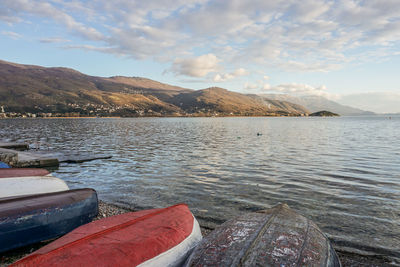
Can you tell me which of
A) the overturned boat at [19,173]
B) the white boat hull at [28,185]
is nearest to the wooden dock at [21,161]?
the overturned boat at [19,173]

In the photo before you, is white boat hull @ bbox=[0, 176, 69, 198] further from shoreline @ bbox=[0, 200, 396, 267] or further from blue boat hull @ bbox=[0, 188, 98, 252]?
shoreline @ bbox=[0, 200, 396, 267]

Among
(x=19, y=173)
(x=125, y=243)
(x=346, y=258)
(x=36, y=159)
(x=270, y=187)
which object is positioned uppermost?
(x=125, y=243)

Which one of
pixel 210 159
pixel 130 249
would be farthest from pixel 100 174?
pixel 130 249

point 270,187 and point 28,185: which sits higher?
point 28,185

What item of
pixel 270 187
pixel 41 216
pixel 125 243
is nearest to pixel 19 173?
pixel 41 216

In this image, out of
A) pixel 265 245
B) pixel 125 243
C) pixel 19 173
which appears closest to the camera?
pixel 265 245

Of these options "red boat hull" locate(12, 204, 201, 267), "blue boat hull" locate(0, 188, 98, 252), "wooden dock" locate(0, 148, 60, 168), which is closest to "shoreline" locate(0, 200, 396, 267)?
"blue boat hull" locate(0, 188, 98, 252)

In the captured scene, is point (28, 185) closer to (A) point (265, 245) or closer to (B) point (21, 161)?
(A) point (265, 245)

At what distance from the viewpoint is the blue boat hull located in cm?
613

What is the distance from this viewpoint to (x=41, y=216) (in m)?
6.61

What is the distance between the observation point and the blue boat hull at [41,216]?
613 centimetres

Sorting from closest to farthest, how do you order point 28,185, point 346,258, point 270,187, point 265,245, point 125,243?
point 265,245
point 125,243
point 346,258
point 28,185
point 270,187

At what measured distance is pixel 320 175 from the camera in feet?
54.0

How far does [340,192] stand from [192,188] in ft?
24.3
